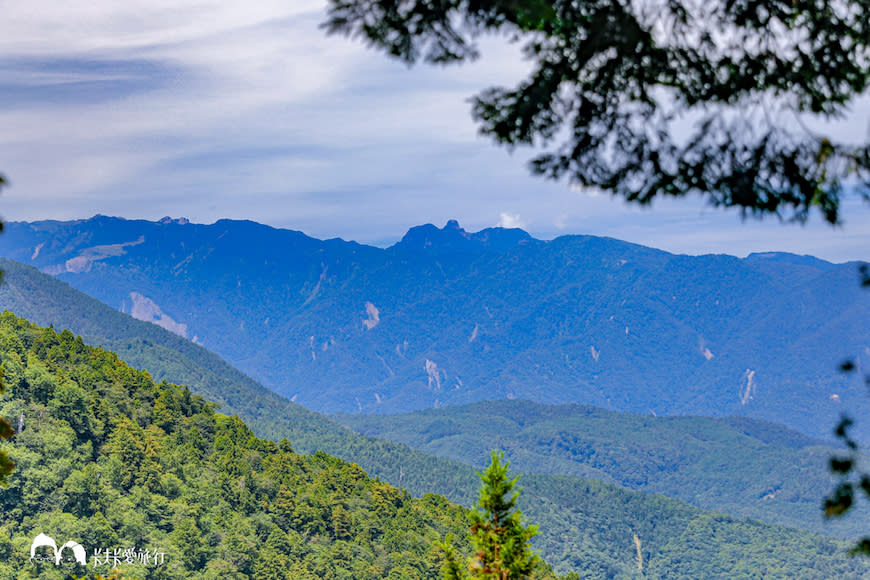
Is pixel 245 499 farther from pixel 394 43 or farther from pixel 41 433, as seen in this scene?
pixel 394 43

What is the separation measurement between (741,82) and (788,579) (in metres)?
210

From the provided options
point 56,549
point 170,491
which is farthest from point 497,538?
point 170,491

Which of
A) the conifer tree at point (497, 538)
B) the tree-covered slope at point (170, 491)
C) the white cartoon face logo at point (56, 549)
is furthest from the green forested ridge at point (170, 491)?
the conifer tree at point (497, 538)

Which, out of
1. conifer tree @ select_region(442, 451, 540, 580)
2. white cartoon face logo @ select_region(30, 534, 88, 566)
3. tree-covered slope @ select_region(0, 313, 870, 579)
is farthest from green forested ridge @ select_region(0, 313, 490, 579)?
conifer tree @ select_region(442, 451, 540, 580)

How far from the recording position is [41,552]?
53781mm

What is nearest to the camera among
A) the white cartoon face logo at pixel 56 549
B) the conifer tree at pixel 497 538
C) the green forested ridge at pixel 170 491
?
the conifer tree at pixel 497 538

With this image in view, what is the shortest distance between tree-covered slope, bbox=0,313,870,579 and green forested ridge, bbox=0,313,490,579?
0.47 ft

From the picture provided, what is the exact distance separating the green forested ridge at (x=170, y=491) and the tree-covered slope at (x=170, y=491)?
0.47ft

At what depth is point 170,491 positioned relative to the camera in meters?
74.4

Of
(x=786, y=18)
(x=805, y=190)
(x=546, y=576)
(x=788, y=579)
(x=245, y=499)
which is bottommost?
(x=788, y=579)

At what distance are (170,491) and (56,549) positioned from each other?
2015 centimetres

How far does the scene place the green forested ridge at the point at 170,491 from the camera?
61219 millimetres

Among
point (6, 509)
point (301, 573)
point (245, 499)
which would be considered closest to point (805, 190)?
point (6, 509)

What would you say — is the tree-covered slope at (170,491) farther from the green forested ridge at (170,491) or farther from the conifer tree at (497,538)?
the conifer tree at (497,538)
